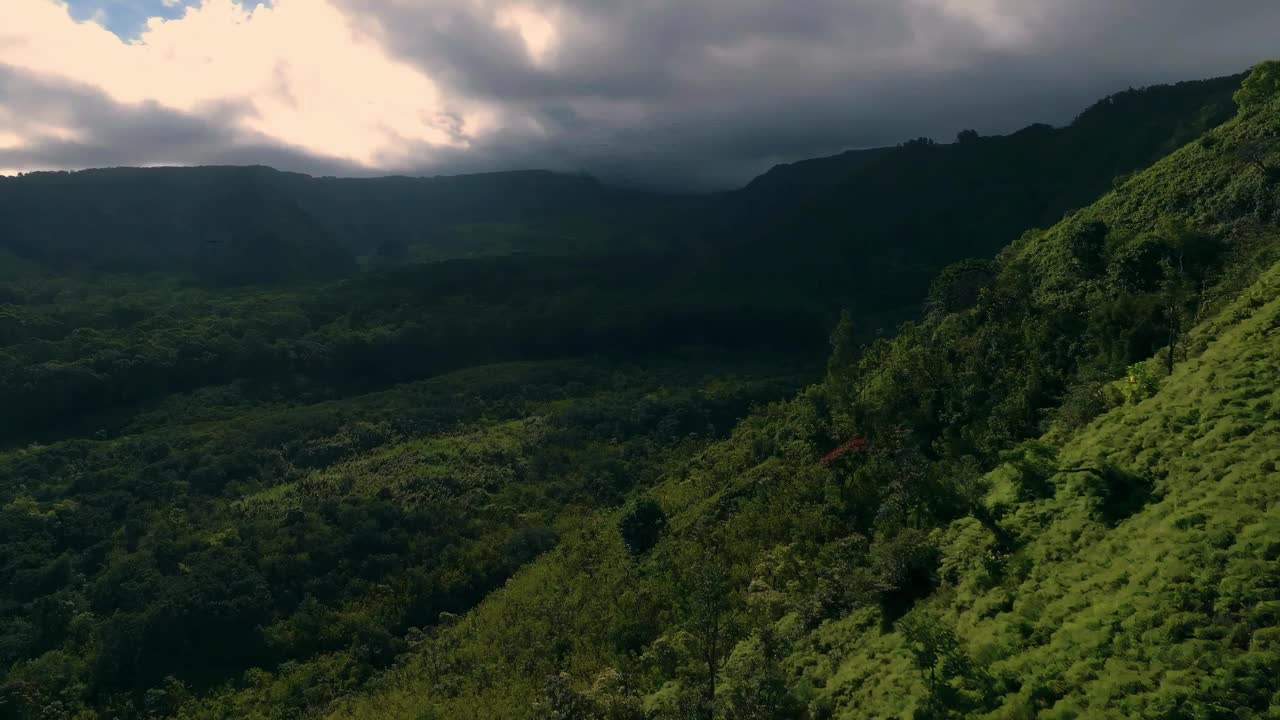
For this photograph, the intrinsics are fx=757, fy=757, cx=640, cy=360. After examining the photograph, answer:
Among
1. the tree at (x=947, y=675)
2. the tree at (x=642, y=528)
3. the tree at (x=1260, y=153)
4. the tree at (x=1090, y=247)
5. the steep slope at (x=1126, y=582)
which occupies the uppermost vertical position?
the tree at (x=1260, y=153)

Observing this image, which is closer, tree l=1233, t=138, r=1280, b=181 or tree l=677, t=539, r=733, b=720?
tree l=677, t=539, r=733, b=720

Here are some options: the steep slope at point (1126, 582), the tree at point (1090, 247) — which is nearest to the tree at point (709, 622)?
the steep slope at point (1126, 582)

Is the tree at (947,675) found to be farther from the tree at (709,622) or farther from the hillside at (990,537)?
the tree at (709,622)

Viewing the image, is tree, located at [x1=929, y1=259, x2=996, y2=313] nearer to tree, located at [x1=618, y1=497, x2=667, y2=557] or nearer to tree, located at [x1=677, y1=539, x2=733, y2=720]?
tree, located at [x1=618, y1=497, x2=667, y2=557]

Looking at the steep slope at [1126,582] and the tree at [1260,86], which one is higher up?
the tree at [1260,86]

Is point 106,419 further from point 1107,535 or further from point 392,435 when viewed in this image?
point 1107,535

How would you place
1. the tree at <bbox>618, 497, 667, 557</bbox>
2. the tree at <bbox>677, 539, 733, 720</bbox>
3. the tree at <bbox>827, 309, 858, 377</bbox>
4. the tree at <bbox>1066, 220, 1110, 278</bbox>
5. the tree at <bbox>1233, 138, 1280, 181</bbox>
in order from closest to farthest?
the tree at <bbox>677, 539, 733, 720</bbox> < the tree at <bbox>1233, 138, 1280, 181</bbox> < the tree at <bbox>1066, 220, 1110, 278</bbox> < the tree at <bbox>618, 497, 667, 557</bbox> < the tree at <bbox>827, 309, 858, 377</bbox>

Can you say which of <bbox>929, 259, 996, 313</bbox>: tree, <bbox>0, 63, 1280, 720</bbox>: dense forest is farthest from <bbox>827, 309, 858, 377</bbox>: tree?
<bbox>929, 259, 996, 313</bbox>: tree

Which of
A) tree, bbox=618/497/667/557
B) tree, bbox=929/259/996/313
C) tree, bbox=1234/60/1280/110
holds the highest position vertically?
tree, bbox=1234/60/1280/110

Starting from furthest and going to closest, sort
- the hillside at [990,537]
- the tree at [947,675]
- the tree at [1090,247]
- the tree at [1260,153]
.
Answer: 1. the tree at [1090,247]
2. the tree at [1260,153]
3. the tree at [947,675]
4. the hillside at [990,537]
